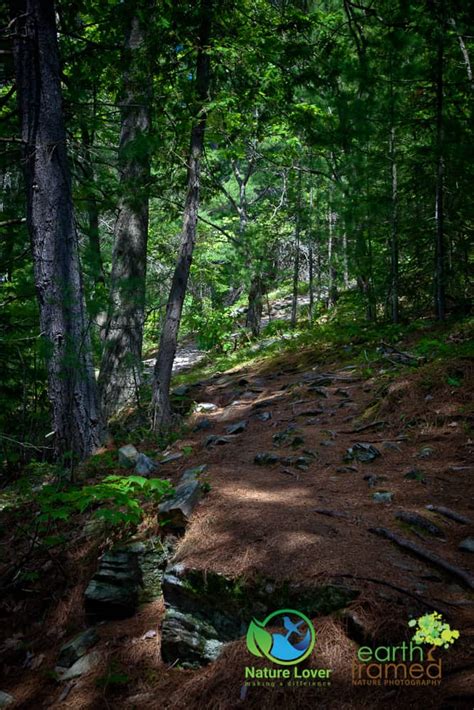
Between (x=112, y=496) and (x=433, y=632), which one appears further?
(x=112, y=496)

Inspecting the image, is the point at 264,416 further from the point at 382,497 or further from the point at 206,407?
the point at 382,497

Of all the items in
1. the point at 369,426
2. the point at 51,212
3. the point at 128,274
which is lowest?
the point at 369,426

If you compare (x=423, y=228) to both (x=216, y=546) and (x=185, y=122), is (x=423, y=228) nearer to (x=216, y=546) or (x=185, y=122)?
(x=185, y=122)

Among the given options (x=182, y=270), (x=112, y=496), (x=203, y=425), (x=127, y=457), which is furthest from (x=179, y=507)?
(x=182, y=270)

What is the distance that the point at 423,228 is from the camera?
1037cm

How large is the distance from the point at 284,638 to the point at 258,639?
0.55ft

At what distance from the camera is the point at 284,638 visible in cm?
240

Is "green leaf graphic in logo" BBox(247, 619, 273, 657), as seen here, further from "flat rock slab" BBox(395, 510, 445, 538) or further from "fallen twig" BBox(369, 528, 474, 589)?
"flat rock slab" BBox(395, 510, 445, 538)

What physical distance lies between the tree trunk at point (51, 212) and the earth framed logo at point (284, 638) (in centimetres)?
384

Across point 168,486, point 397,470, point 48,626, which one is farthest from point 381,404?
point 48,626

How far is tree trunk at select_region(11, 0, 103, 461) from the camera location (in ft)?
18.5

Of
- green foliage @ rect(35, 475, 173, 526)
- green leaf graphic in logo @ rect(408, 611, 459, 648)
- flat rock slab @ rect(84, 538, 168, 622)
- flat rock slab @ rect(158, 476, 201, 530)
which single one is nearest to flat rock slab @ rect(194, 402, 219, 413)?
green foliage @ rect(35, 475, 173, 526)

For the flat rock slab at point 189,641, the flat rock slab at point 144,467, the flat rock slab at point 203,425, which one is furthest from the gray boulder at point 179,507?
the flat rock slab at point 203,425

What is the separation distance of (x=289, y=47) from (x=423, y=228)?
20.3 ft
